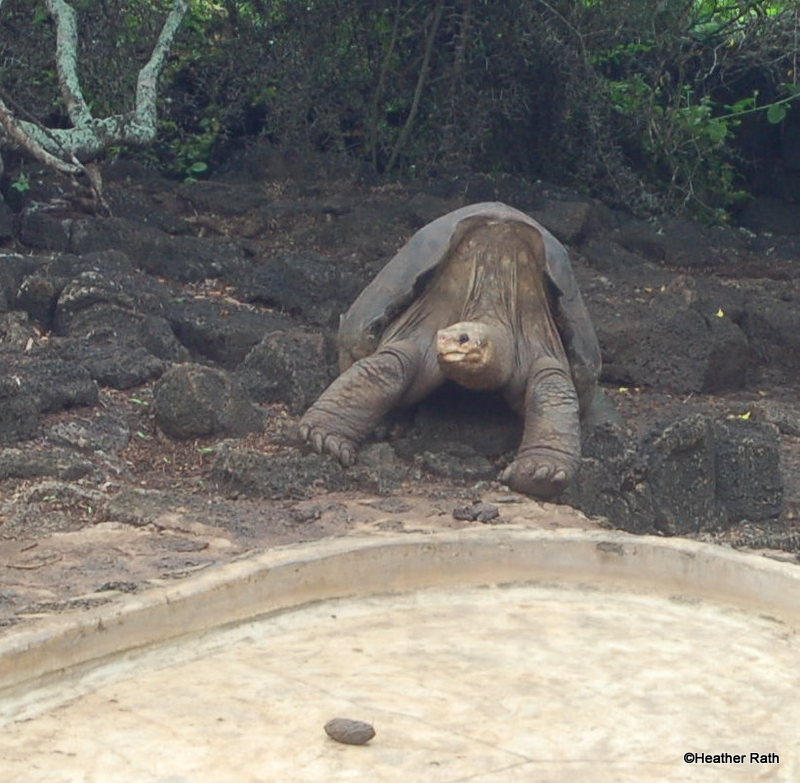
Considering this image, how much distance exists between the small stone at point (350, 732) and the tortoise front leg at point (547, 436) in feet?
7.73

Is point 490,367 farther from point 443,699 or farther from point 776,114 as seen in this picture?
point 776,114

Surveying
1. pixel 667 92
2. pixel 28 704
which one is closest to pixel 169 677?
pixel 28 704

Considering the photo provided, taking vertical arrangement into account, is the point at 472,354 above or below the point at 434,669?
above

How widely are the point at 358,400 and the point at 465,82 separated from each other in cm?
531

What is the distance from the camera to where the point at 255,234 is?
9.62m

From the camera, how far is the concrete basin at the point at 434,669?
3141 mm

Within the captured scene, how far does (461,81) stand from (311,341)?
4.27 m

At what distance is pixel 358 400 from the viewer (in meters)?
5.87

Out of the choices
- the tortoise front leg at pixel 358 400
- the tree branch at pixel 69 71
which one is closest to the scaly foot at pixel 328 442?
the tortoise front leg at pixel 358 400

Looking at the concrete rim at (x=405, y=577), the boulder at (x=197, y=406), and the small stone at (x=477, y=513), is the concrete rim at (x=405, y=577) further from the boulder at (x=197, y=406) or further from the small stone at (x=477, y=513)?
the boulder at (x=197, y=406)

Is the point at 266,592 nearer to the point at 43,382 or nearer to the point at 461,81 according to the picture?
the point at 43,382

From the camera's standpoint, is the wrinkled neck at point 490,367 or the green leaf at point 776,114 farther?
the green leaf at point 776,114

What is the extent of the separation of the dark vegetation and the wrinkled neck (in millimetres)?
4977

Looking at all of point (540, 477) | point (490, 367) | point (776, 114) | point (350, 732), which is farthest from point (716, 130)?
point (350, 732)
